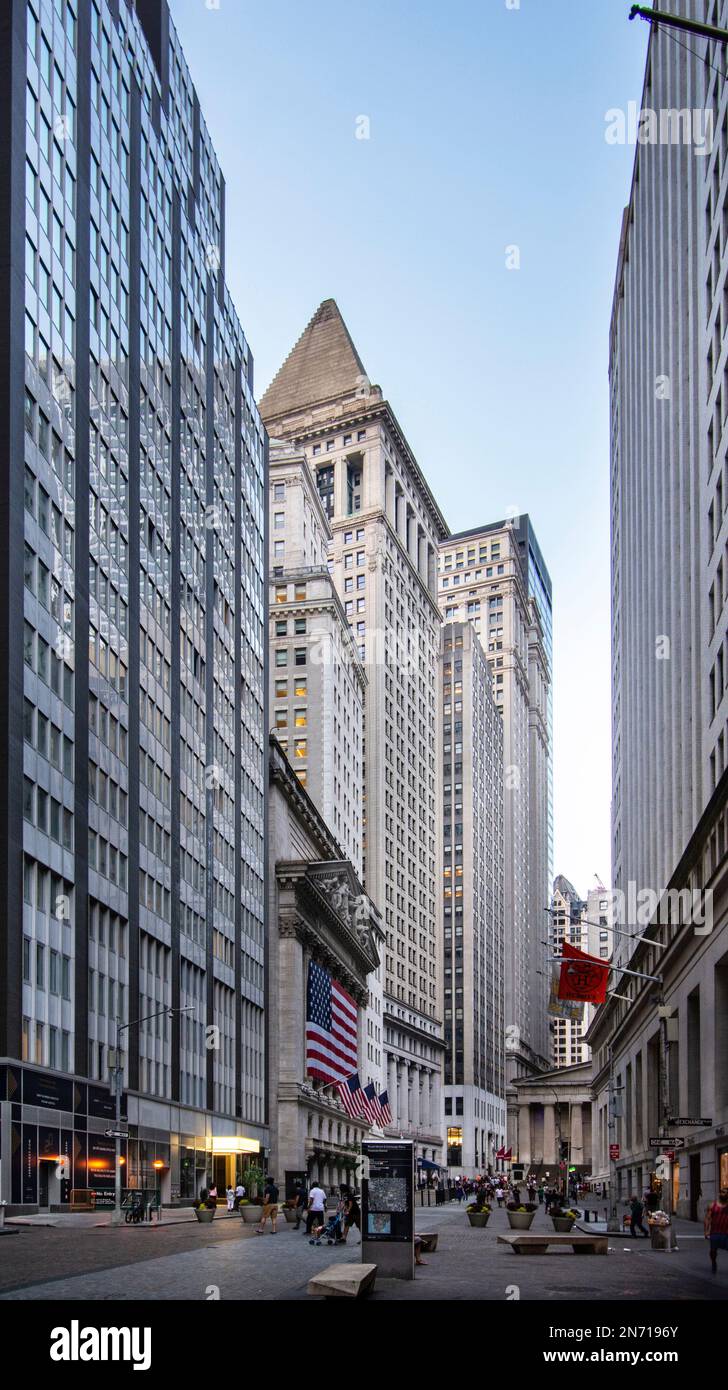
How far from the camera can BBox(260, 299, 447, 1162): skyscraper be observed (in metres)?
161

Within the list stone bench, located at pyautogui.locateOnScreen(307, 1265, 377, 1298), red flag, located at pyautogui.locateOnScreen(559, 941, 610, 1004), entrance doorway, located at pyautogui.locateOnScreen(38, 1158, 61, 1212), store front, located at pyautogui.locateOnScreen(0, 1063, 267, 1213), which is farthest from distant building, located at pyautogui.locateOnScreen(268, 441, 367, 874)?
stone bench, located at pyautogui.locateOnScreen(307, 1265, 377, 1298)

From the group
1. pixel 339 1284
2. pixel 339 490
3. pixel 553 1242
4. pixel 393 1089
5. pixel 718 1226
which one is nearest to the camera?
pixel 339 1284

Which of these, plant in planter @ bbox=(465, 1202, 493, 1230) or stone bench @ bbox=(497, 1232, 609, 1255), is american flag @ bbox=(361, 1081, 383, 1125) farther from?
stone bench @ bbox=(497, 1232, 609, 1255)

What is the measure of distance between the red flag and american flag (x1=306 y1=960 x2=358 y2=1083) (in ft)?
166

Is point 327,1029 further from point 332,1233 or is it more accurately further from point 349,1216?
point 332,1233

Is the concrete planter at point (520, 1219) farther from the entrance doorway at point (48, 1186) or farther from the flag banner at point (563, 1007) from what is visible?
the entrance doorway at point (48, 1186)

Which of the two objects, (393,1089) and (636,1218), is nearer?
(636,1218)

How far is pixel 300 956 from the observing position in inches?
4168

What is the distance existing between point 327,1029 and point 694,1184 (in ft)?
167

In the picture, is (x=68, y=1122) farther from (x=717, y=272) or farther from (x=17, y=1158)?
(x=717, y=272)

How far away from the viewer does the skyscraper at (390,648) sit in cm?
16088

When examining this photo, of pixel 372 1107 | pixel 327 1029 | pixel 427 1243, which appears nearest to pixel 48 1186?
pixel 427 1243
